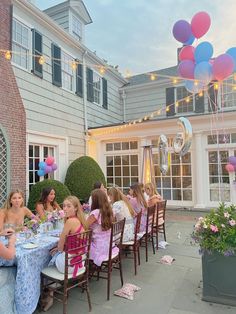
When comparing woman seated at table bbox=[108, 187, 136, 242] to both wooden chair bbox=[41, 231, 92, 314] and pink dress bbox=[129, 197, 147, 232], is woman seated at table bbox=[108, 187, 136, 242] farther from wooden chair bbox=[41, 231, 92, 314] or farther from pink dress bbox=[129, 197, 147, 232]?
wooden chair bbox=[41, 231, 92, 314]

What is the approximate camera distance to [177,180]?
10414 mm

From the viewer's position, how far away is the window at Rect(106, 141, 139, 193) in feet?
36.6

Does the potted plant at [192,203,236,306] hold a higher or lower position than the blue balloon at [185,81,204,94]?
lower

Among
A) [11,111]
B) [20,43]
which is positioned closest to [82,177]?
[11,111]

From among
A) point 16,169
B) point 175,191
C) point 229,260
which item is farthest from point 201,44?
point 175,191

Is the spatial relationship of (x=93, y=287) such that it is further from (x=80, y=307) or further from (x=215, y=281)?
(x=215, y=281)

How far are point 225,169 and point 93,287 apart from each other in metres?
7.11

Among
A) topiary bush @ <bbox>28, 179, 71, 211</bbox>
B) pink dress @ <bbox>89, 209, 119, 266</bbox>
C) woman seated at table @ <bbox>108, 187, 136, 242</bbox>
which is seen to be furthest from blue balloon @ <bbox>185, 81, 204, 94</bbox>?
topiary bush @ <bbox>28, 179, 71, 211</bbox>

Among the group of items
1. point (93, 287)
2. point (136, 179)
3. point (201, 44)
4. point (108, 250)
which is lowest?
point (93, 287)

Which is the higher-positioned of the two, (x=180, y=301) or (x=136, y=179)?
(x=136, y=179)

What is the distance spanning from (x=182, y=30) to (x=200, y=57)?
611 mm

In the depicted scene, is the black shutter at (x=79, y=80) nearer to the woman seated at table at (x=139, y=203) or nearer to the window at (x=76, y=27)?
the window at (x=76, y=27)

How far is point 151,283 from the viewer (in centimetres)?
394

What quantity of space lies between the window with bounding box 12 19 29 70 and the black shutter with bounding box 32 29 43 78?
186 millimetres
